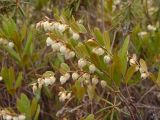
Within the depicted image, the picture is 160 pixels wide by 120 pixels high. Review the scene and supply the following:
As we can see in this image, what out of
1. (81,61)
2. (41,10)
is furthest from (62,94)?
(41,10)

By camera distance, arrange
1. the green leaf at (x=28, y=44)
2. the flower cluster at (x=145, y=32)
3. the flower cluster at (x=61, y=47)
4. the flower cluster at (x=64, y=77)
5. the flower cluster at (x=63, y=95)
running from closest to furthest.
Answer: the flower cluster at (x=61, y=47), the flower cluster at (x=64, y=77), the flower cluster at (x=63, y=95), the green leaf at (x=28, y=44), the flower cluster at (x=145, y=32)

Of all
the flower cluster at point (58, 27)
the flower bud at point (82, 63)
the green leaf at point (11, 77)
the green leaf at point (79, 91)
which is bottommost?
the green leaf at point (79, 91)

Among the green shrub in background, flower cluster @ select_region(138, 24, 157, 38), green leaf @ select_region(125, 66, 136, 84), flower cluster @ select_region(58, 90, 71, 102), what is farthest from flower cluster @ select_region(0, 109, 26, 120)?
flower cluster @ select_region(138, 24, 157, 38)

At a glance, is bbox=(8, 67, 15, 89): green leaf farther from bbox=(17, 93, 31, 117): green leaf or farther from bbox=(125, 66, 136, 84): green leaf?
bbox=(125, 66, 136, 84): green leaf

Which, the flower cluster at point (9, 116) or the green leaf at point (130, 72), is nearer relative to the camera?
the green leaf at point (130, 72)

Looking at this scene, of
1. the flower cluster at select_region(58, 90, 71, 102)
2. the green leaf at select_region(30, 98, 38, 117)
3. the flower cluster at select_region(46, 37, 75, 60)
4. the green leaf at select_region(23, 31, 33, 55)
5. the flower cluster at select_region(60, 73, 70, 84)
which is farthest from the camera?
the green leaf at select_region(23, 31, 33, 55)

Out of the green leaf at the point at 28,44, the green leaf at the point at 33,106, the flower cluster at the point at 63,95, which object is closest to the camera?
the flower cluster at the point at 63,95

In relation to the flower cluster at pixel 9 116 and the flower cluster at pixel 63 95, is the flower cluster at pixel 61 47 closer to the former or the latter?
the flower cluster at pixel 63 95

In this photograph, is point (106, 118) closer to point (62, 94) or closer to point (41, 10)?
point (62, 94)

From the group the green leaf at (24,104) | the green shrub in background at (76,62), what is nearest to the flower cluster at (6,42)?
the green shrub in background at (76,62)

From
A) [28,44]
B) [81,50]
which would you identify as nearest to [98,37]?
[81,50]

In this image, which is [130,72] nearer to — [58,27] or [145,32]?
[58,27]
